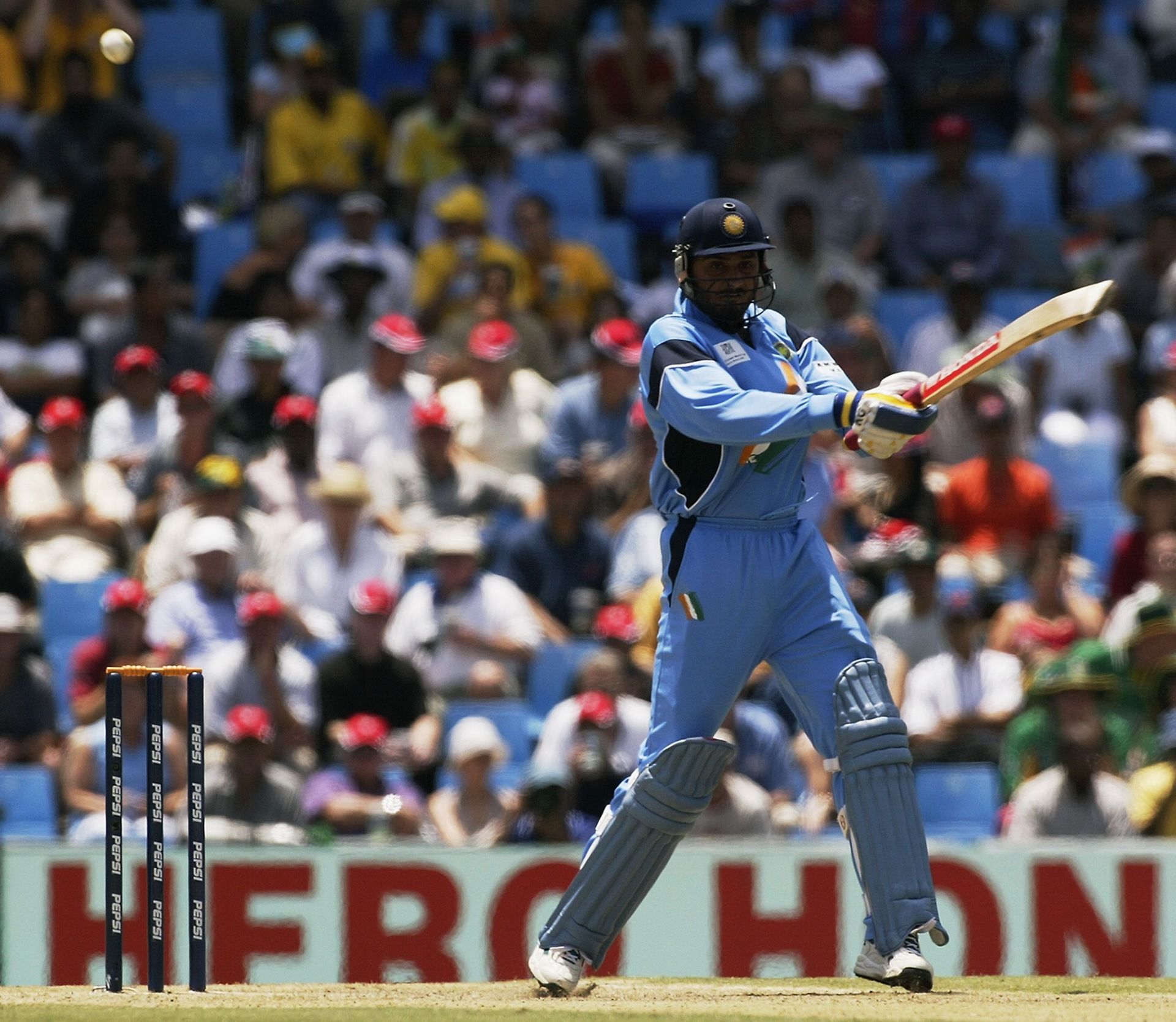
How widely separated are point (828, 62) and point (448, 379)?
169 inches

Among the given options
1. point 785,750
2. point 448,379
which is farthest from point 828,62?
point 785,750

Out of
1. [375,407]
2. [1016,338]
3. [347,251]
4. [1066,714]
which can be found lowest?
[1066,714]

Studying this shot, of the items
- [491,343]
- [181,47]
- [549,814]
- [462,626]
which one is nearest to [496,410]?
[491,343]

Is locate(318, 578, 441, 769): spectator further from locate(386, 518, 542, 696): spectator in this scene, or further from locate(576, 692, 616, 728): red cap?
locate(576, 692, 616, 728): red cap

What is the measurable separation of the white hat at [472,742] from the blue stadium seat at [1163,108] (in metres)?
8.31

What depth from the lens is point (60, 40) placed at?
580 inches

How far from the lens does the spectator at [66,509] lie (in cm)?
1173

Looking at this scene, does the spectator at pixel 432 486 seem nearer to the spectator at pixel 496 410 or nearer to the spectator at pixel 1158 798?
the spectator at pixel 496 410

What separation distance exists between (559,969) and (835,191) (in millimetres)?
8755

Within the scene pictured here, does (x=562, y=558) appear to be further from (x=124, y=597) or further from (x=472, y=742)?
(x=124, y=597)

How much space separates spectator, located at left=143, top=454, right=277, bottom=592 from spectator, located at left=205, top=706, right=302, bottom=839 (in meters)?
1.55

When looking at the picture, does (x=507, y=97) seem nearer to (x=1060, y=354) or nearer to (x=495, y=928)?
(x=1060, y=354)

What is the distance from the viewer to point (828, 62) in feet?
A: 50.0

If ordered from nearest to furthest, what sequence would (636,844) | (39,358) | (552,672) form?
1. (636,844)
2. (552,672)
3. (39,358)
